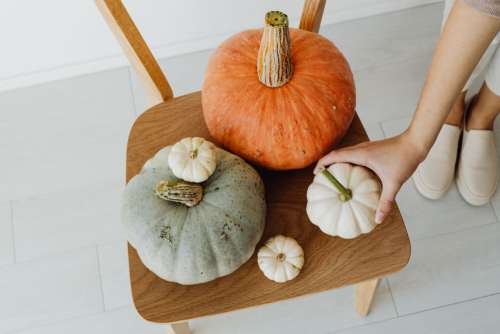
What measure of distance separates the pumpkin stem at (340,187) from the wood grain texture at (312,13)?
0.29 metres

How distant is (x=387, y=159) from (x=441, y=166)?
0.59 metres

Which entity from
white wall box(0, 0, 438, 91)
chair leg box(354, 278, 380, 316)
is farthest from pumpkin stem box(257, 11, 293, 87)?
white wall box(0, 0, 438, 91)

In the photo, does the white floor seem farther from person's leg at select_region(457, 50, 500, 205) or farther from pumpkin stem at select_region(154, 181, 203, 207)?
pumpkin stem at select_region(154, 181, 203, 207)

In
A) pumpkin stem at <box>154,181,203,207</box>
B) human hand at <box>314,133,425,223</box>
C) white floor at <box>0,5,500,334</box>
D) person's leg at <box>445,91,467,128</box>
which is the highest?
pumpkin stem at <box>154,181,203,207</box>

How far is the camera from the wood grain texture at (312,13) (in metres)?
0.79

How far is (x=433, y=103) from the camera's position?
683 millimetres

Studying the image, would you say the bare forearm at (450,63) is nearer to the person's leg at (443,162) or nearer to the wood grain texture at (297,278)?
the wood grain texture at (297,278)

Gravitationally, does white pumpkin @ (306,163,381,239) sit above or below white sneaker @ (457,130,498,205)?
above

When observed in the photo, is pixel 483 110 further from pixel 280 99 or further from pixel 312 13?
pixel 280 99

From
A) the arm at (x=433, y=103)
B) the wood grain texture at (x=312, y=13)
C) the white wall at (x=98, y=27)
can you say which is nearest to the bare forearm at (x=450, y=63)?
the arm at (x=433, y=103)

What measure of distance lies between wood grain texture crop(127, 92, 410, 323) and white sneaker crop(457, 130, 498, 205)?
1.88 feet

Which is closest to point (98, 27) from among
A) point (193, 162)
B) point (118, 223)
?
point (118, 223)

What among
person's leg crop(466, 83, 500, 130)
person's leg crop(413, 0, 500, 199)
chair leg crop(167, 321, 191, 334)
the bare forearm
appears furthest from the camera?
person's leg crop(413, 0, 500, 199)

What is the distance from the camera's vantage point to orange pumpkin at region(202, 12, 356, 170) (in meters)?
0.67
